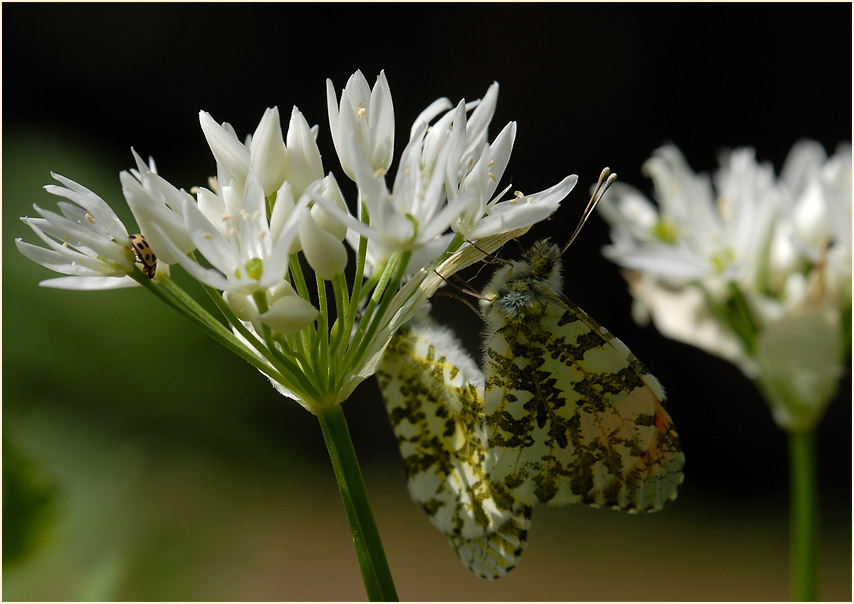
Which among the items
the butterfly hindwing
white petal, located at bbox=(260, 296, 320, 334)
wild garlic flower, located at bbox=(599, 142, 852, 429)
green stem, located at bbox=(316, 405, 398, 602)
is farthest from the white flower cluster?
wild garlic flower, located at bbox=(599, 142, 852, 429)

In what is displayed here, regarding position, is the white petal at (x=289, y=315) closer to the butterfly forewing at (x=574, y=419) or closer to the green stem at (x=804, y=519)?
the butterfly forewing at (x=574, y=419)

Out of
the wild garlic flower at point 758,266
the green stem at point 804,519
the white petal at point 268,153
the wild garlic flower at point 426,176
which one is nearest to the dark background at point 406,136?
the wild garlic flower at point 758,266

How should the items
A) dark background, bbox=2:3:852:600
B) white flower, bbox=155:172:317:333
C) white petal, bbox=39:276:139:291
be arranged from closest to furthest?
white flower, bbox=155:172:317:333, white petal, bbox=39:276:139:291, dark background, bbox=2:3:852:600

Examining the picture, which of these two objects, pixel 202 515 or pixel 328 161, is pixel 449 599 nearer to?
pixel 202 515

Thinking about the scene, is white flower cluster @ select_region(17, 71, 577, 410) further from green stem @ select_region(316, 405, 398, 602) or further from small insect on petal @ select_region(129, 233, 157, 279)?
green stem @ select_region(316, 405, 398, 602)

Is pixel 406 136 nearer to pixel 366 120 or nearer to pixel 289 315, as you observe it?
pixel 366 120

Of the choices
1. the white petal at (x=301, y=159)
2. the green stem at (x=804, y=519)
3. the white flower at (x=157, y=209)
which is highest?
the white petal at (x=301, y=159)
